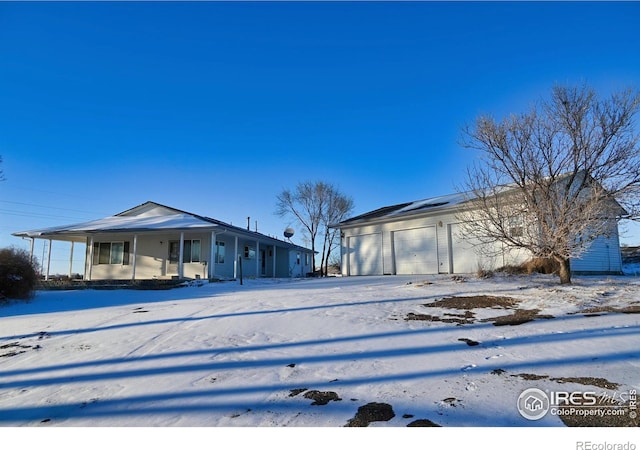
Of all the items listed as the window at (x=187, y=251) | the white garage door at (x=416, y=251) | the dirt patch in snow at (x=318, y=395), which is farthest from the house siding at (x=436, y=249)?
the dirt patch in snow at (x=318, y=395)

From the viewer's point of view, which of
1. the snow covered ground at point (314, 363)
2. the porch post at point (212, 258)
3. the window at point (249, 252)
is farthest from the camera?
the window at point (249, 252)

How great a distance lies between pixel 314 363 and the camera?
13.4 feet

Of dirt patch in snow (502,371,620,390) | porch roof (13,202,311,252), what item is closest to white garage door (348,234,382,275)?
porch roof (13,202,311,252)

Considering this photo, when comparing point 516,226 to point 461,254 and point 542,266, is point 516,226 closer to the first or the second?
point 542,266

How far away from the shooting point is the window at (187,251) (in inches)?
733

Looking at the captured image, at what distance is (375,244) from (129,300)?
12258 mm

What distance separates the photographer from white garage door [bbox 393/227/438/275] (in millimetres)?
16672

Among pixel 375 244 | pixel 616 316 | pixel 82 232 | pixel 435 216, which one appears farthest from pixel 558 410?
pixel 82 232

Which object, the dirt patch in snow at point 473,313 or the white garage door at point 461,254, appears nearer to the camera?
the dirt patch in snow at point 473,313

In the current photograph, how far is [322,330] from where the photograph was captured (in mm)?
5379

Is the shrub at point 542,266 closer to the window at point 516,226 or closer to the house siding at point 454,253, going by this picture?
the house siding at point 454,253

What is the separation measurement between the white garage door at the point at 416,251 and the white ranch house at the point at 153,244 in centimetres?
756

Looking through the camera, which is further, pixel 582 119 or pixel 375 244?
pixel 375 244
